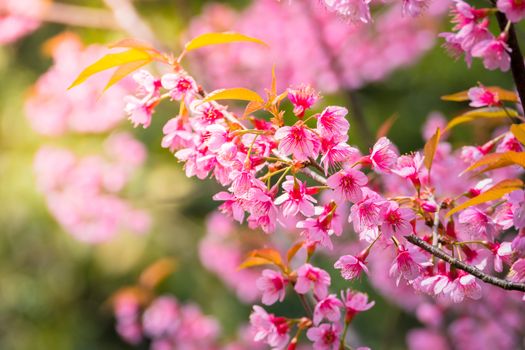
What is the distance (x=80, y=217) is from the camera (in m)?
3.72

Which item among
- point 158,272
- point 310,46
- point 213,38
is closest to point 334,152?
point 213,38

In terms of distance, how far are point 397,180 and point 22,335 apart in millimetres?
4359

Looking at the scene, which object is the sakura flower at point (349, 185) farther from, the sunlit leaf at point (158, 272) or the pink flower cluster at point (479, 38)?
the sunlit leaf at point (158, 272)

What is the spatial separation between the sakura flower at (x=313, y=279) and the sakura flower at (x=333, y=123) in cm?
25

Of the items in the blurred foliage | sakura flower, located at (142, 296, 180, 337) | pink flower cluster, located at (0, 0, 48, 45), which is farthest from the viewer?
the blurred foliage

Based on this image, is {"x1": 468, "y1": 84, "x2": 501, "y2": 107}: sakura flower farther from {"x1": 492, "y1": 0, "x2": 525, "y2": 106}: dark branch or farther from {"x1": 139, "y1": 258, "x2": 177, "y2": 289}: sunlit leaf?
{"x1": 139, "y1": 258, "x2": 177, "y2": 289}: sunlit leaf

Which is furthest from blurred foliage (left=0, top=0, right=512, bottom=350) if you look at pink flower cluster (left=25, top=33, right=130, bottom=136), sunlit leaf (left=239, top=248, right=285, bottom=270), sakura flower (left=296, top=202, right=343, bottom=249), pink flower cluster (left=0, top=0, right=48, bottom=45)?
sakura flower (left=296, top=202, right=343, bottom=249)

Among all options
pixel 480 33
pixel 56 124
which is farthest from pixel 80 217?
pixel 480 33

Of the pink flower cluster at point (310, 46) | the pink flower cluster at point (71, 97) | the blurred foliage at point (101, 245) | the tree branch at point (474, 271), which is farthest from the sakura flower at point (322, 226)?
the blurred foliage at point (101, 245)

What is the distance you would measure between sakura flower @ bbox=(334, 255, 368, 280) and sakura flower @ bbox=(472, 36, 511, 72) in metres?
0.36

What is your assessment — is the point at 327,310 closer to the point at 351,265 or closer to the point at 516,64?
the point at 351,265

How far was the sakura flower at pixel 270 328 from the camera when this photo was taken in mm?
1202

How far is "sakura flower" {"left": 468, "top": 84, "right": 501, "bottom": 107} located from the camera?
1235mm

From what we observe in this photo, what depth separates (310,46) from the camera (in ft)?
12.9
